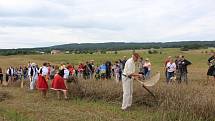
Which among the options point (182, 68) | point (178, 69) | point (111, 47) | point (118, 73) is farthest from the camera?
point (111, 47)

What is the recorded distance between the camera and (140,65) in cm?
2541

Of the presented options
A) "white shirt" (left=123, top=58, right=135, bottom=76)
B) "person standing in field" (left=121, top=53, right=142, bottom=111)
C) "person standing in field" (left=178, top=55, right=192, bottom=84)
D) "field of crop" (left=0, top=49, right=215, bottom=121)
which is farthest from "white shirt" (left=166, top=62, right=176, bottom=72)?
"white shirt" (left=123, top=58, right=135, bottom=76)

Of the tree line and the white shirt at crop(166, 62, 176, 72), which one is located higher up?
the white shirt at crop(166, 62, 176, 72)

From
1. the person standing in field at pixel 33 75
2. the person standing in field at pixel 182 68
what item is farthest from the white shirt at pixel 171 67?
the person standing in field at pixel 33 75

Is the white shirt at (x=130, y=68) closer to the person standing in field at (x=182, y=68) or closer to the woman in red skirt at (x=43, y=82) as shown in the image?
the woman in red skirt at (x=43, y=82)

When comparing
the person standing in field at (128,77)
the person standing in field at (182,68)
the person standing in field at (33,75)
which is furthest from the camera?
the person standing in field at (33,75)

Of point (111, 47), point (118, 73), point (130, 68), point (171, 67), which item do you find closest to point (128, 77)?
point (130, 68)

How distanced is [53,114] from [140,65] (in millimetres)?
12053

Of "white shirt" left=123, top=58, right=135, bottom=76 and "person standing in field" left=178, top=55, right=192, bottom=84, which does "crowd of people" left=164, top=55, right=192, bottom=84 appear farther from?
"white shirt" left=123, top=58, right=135, bottom=76

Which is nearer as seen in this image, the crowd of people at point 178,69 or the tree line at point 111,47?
the crowd of people at point 178,69

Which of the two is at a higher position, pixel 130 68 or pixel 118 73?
pixel 130 68

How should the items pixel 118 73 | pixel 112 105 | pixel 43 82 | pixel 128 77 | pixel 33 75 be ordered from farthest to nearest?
pixel 33 75, pixel 118 73, pixel 43 82, pixel 112 105, pixel 128 77

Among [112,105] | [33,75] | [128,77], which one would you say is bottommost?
[112,105]

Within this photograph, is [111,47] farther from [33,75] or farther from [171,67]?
[171,67]
